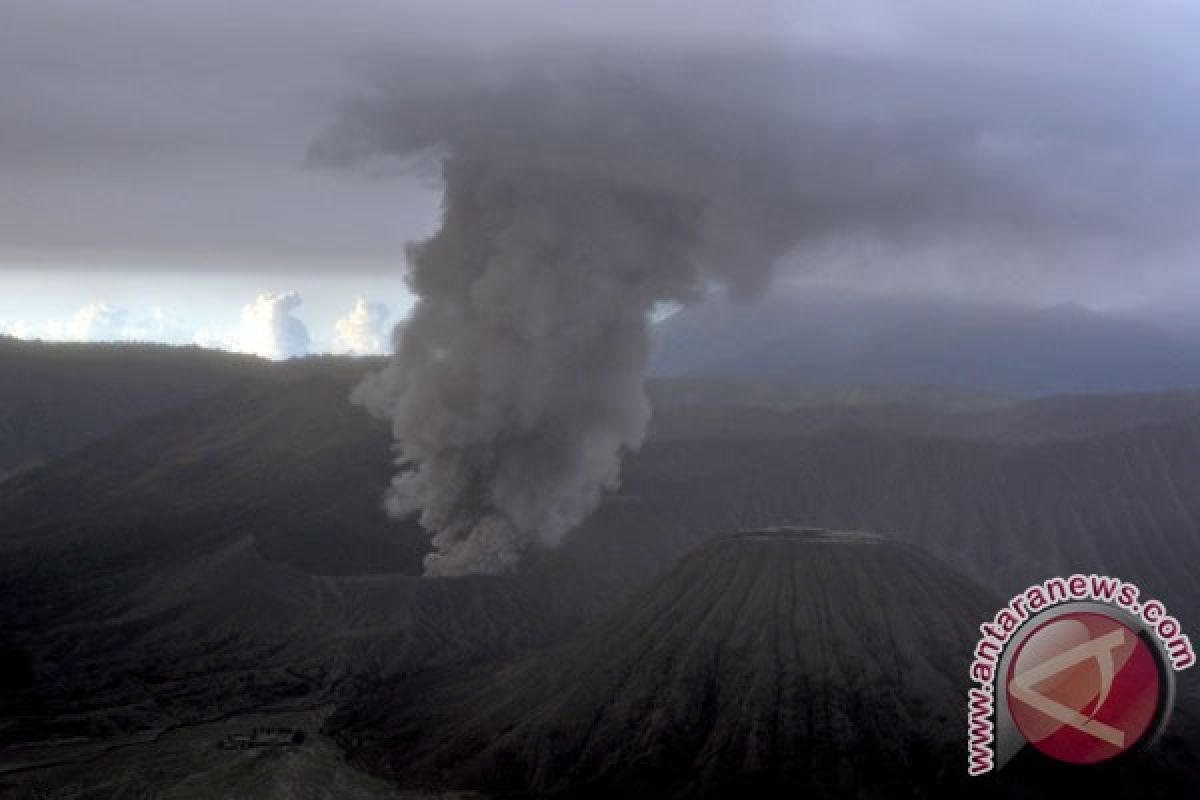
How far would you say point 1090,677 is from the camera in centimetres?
3559

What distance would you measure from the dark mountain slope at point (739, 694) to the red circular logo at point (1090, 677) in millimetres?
26646

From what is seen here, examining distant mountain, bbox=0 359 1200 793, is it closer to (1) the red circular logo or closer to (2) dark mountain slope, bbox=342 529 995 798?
(2) dark mountain slope, bbox=342 529 995 798

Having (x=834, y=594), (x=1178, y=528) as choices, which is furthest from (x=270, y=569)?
(x=1178, y=528)

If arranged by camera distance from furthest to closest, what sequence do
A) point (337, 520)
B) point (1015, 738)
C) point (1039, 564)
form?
point (1039, 564) → point (337, 520) → point (1015, 738)

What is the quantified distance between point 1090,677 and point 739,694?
34.3m

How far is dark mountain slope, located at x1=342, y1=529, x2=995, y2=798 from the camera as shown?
210 ft

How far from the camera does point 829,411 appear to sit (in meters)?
194

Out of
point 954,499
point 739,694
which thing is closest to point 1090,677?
point 739,694

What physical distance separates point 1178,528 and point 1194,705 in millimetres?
61642

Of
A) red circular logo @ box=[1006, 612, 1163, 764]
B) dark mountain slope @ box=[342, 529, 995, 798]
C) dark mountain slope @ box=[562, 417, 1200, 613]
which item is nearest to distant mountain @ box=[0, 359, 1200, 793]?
dark mountain slope @ box=[562, 417, 1200, 613]

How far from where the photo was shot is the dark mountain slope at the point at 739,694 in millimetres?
63969

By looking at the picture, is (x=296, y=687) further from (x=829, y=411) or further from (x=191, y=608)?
(x=829, y=411)

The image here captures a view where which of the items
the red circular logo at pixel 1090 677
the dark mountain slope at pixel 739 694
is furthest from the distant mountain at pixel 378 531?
the red circular logo at pixel 1090 677

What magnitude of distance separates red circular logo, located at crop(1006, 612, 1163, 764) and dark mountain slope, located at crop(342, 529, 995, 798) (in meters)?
26.6
